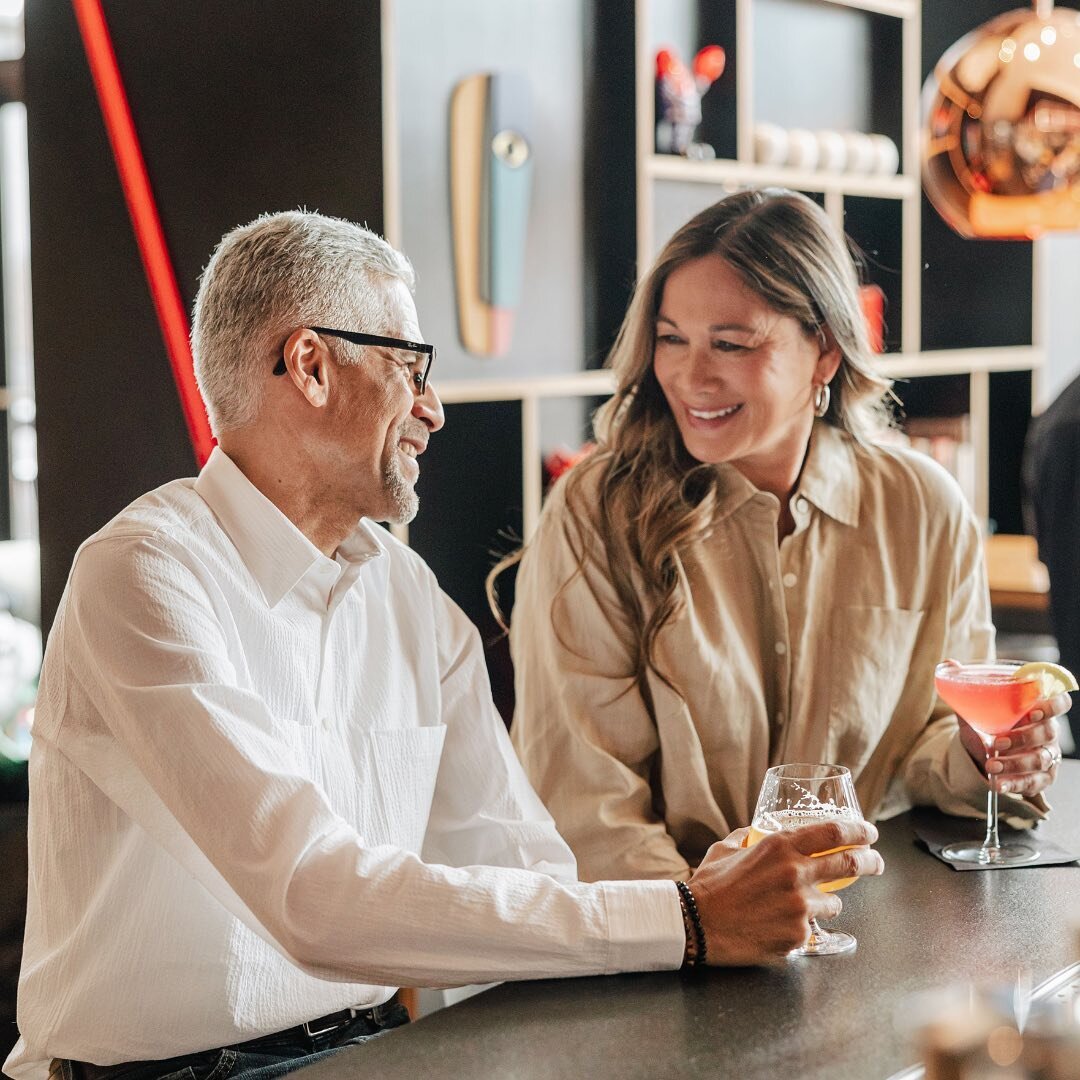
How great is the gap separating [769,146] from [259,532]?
9.73 feet

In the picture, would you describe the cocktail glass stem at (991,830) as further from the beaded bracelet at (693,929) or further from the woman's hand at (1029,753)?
the beaded bracelet at (693,929)

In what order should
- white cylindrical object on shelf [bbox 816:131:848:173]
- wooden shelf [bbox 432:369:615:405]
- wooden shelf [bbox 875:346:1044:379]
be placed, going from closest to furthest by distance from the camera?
1. wooden shelf [bbox 432:369:615:405]
2. white cylindrical object on shelf [bbox 816:131:848:173]
3. wooden shelf [bbox 875:346:1044:379]

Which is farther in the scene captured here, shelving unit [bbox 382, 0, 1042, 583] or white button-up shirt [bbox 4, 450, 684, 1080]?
shelving unit [bbox 382, 0, 1042, 583]

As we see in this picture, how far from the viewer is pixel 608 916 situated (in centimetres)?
128

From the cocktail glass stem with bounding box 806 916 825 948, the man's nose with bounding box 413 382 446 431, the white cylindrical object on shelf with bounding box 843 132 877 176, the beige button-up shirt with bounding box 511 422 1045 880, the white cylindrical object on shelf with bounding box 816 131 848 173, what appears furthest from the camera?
the white cylindrical object on shelf with bounding box 843 132 877 176

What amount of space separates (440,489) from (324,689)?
5.27ft

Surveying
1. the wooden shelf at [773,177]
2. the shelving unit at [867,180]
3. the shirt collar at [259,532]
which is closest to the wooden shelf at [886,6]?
the shelving unit at [867,180]

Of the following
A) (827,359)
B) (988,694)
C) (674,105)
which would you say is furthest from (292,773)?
(674,105)

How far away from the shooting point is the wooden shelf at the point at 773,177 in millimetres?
3734

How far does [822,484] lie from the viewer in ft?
6.93

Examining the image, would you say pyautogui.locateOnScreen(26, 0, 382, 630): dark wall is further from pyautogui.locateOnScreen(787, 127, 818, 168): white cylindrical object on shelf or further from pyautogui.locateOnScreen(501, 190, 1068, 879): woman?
pyautogui.locateOnScreen(787, 127, 818, 168): white cylindrical object on shelf

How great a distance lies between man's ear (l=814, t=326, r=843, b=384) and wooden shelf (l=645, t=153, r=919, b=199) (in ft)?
5.23

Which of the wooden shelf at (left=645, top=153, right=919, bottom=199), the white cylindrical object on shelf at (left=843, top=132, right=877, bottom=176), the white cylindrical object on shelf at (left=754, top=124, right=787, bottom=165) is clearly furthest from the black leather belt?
the white cylindrical object on shelf at (left=843, top=132, right=877, bottom=176)

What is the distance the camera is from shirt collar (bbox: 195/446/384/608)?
1596 mm
